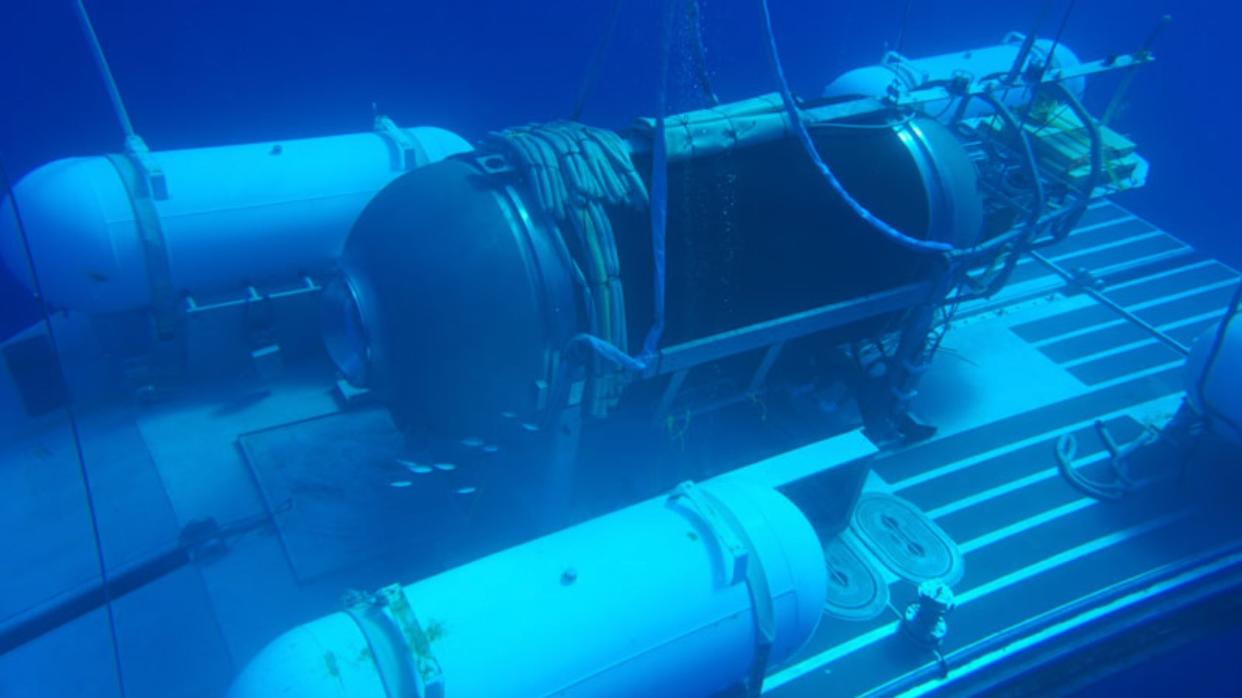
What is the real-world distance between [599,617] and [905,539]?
5.38 ft

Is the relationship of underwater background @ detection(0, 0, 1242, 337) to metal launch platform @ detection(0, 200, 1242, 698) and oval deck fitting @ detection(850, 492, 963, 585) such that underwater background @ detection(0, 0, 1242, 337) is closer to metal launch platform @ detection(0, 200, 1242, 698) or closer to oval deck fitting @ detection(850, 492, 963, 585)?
metal launch platform @ detection(0, 200, 1242, 698)

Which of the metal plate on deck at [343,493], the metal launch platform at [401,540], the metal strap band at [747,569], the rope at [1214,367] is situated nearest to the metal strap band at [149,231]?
the metal launch platform at [401,540]

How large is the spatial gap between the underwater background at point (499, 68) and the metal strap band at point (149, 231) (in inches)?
27.1

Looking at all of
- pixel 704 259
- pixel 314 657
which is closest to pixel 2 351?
pixel 314 657

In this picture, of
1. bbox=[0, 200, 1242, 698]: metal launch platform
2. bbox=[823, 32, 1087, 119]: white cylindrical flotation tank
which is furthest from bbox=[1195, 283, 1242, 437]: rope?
bbox=[823, 32, 1087, 119]: white cylindrical flotation tank

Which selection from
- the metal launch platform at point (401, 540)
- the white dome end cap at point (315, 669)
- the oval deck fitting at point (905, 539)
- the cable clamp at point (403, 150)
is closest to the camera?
the white dome end cap at point (315, 669)

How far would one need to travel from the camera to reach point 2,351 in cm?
326

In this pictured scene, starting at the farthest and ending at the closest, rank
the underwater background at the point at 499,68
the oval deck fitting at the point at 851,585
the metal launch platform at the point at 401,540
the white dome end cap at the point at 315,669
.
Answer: the underwater background at the point at 499,68 < the oval deck fitting at the point at 851,585 < the metal launch platform at the point at 401,540 < the white dome end cap at the point at 315,669

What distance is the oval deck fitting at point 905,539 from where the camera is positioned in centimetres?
292

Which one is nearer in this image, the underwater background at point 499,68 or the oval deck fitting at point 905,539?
the oval deck fitting at point 905,539

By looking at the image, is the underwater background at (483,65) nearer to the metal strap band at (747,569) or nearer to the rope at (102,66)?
the rope at (102,66)

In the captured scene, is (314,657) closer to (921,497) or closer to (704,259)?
(704,259)

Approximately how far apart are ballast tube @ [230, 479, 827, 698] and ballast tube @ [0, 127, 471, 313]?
1878mm

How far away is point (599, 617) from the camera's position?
74.3 inches
